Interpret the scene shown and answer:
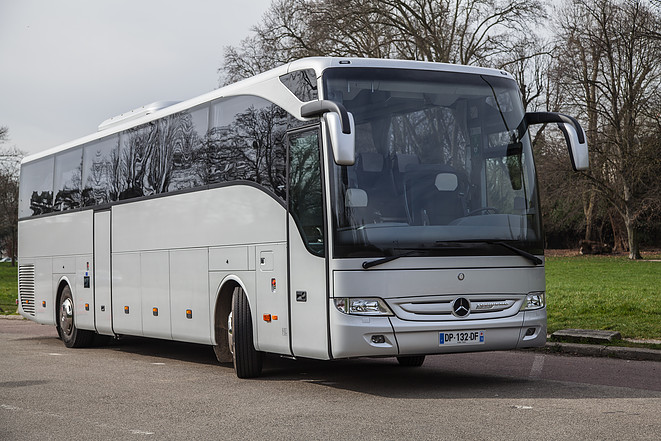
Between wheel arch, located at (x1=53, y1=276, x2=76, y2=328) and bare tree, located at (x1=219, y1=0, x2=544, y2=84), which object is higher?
bare tree, located at (x1=219, y1=0, x2=544, y2=84)

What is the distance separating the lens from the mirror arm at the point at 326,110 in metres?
9.21

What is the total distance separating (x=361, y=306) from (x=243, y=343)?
227 centimetres

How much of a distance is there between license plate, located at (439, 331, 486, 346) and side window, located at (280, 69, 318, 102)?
2843 millimetres

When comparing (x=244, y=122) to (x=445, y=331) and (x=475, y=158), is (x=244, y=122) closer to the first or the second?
(x=475, y=158)

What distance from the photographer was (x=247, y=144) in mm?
11664

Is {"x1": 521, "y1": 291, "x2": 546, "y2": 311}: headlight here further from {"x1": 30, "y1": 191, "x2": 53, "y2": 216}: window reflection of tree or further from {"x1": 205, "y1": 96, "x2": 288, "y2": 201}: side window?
{"x1": 30, "y1": 191, "x2": 53, "y2": 216}: window reflection of tree

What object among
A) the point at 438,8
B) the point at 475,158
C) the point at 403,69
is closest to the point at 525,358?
the point at 475,158

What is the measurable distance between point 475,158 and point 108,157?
7649mm

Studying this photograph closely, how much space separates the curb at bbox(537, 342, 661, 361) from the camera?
12875 mm

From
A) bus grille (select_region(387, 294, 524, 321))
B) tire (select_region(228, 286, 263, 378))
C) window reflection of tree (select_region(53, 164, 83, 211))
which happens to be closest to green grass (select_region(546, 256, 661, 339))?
bus grille (select_region(387, 294, 524, 321))

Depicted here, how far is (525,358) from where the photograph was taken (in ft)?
43.9

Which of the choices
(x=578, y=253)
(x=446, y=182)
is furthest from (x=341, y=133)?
(x=578, y=253)

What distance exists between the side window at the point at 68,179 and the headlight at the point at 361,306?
341 inches

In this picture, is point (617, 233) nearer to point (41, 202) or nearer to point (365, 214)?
point (41, 202)
